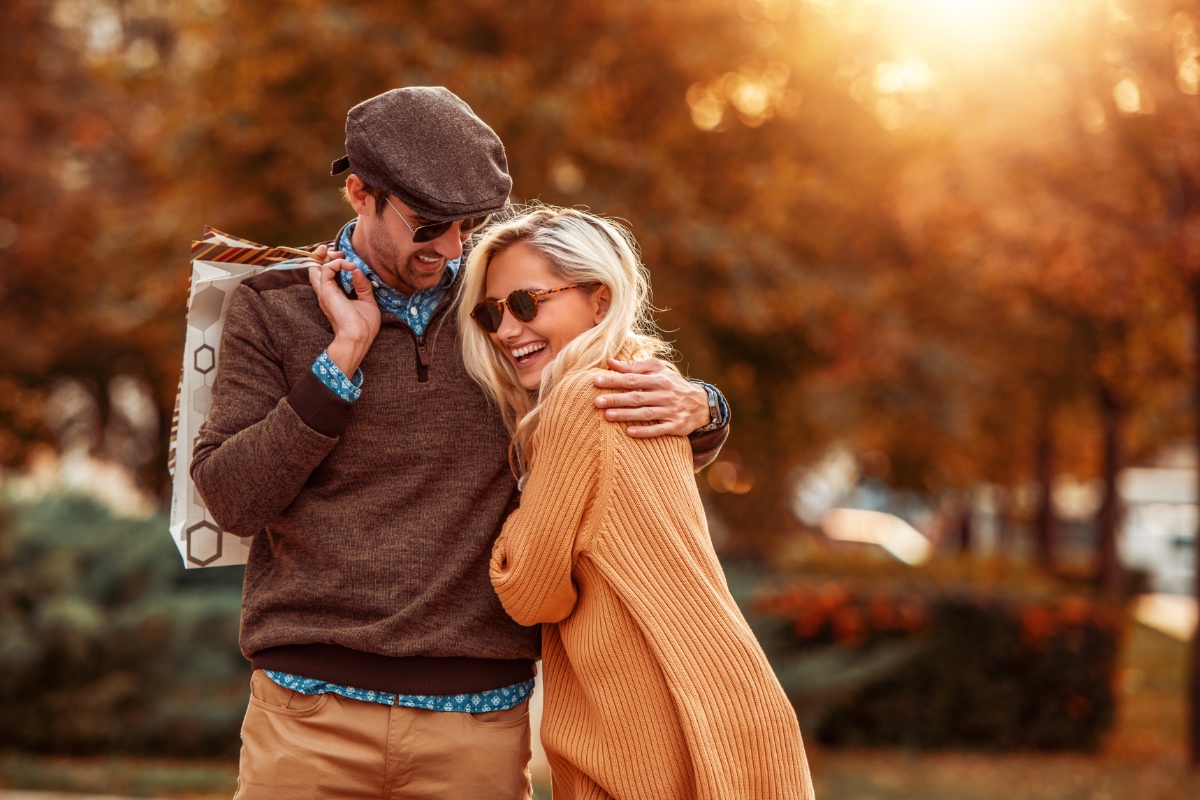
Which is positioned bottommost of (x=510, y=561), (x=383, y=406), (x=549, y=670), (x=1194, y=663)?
(x=1194, y=663)

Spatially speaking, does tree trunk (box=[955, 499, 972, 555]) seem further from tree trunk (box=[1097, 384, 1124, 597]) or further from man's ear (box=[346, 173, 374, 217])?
man's ear (box=[346, 173, 374, 217])

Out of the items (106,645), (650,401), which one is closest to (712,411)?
(650,401)

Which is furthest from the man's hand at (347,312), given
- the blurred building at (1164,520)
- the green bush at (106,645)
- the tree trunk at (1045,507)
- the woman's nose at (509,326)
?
the blurred building at (1164,520)

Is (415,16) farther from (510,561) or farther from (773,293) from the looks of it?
(510,561)

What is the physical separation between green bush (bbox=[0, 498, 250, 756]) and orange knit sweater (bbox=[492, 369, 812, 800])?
19.4ft

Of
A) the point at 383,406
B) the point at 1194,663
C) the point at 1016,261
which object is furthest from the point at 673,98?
the point at 383,406

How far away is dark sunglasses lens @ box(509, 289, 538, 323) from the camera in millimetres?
2387

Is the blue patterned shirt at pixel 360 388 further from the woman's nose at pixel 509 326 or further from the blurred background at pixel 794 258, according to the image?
the blurred background at pixel 794 258

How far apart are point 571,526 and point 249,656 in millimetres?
761

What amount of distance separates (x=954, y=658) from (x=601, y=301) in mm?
8033

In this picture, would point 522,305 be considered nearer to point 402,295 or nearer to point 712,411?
point 402,295

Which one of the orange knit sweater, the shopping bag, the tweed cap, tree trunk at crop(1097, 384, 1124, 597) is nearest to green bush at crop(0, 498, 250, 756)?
the shopping bag

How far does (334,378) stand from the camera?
2.25 metres

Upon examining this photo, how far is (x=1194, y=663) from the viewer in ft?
29.8
